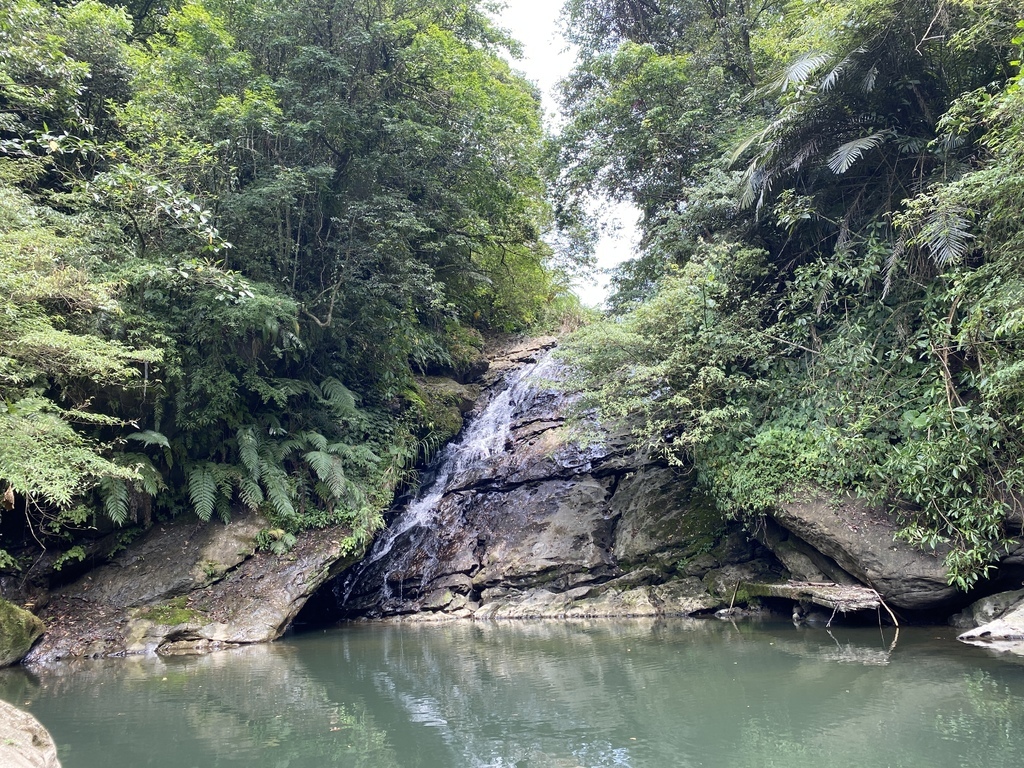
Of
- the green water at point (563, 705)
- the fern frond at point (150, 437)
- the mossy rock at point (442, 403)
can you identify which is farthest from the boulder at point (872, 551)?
the fern frond at point (150, 437)

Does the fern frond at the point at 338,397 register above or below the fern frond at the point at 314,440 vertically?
above

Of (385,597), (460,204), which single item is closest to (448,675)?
(385,597)

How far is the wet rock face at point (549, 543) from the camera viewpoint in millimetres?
11258

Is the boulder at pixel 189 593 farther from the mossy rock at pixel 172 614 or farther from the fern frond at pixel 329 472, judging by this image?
the fern frond at pixel 329 472

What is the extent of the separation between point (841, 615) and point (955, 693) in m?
Answer: 4.09

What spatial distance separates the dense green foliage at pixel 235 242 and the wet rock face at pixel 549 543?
59.3 inches

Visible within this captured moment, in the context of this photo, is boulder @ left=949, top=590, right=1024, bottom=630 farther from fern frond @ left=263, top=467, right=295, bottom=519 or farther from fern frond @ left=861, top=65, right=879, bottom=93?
fern frond @ left=263, top=467, right=295, bottom=519

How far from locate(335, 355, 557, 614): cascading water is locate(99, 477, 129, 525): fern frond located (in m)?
4.67

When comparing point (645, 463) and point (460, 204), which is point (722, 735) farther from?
point (460, 204)

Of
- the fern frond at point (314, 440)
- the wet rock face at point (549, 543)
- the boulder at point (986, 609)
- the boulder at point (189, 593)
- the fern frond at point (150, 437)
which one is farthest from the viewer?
the fern frond at point (314, 440)

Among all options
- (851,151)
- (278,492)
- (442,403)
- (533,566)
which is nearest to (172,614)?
(278,492)

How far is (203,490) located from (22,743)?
723cm

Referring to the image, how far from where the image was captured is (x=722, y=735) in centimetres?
473

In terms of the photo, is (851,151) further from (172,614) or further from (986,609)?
(172,614)
